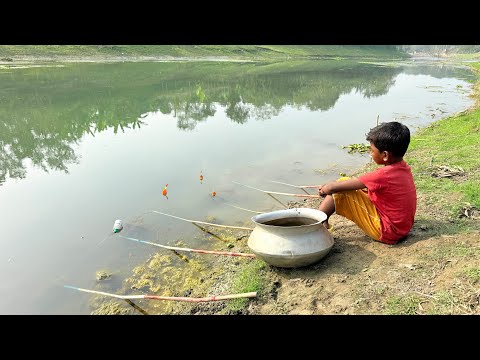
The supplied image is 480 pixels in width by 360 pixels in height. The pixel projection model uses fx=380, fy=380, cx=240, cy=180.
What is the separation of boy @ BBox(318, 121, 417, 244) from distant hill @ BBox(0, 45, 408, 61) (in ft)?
103

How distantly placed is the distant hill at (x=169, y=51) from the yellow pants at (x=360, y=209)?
31.3 m

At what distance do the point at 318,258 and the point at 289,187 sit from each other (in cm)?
302

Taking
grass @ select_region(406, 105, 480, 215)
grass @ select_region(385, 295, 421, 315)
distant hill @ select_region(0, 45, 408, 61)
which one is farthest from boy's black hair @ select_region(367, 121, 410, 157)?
distant hill @ select_region(0, 45, 408, 61)

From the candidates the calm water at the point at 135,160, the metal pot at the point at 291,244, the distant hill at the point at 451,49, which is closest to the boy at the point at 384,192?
the metal pot at the point at 291,244

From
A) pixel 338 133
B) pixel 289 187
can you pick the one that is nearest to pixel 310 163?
pixel 289 187

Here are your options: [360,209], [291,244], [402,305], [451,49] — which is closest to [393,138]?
[360,209]

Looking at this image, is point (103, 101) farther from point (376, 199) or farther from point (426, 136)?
point (376, 199)

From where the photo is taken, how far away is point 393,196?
3627 millimetres

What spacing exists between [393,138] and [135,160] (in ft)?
19.5

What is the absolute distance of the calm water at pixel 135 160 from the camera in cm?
453

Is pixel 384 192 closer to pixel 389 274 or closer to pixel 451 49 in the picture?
pixel 389 274

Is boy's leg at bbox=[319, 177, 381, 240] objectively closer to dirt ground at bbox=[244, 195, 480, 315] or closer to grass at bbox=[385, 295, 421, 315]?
dirt ground at bbox=[244, 195, 480, 315]

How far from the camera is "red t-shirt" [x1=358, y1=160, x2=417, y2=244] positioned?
3.57 m
